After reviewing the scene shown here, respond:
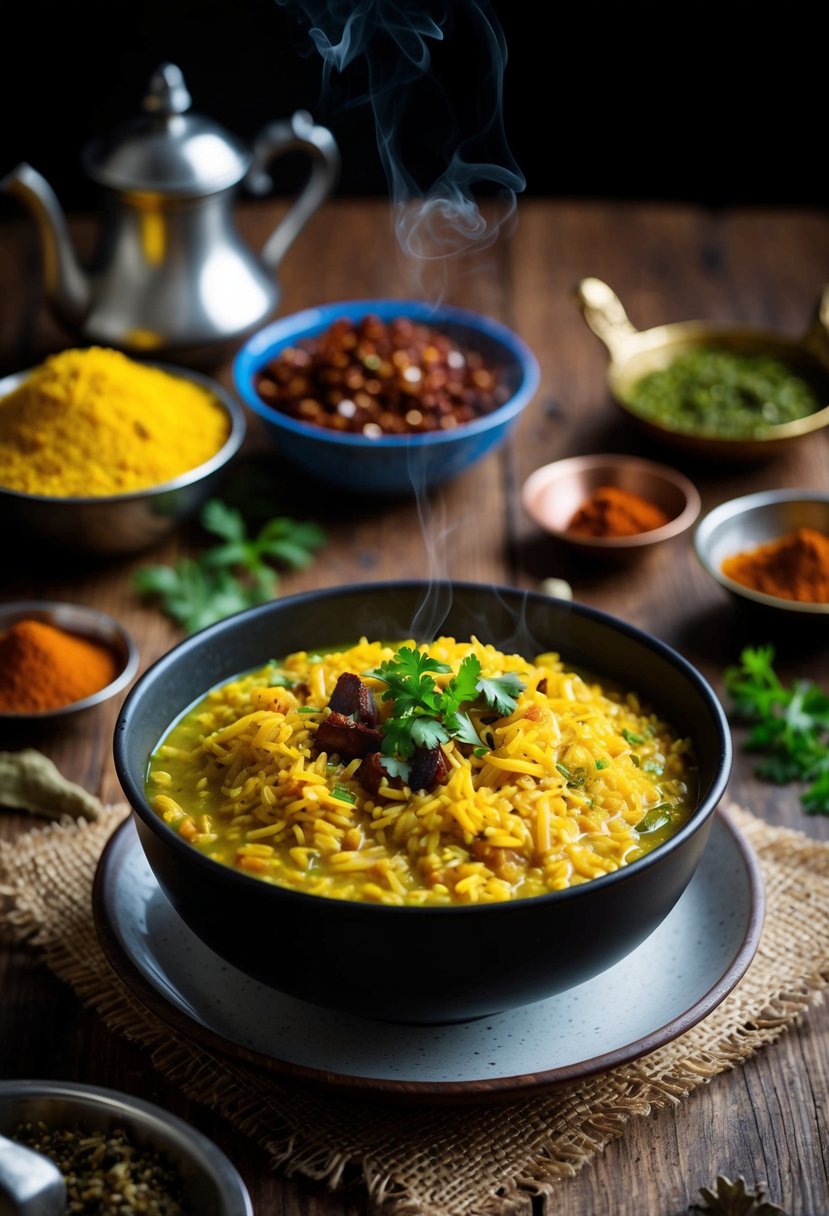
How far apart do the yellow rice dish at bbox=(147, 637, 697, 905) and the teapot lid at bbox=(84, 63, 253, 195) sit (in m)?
2.44

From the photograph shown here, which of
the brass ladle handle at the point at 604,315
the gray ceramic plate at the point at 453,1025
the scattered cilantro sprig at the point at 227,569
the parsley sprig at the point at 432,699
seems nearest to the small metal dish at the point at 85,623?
the scattered cilantro sprig at the point at 227,569

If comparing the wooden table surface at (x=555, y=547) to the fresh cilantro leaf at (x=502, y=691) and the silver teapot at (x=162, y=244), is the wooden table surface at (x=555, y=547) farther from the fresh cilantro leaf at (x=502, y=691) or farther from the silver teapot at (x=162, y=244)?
the fresh cilantro leaf at (x=502, y=691)

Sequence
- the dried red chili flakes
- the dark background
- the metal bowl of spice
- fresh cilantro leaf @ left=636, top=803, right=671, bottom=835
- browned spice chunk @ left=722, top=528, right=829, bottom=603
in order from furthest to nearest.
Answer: the dark background
the dried red chili flakes
browned spice chunk @ left=722, top=528, right=829, bottom=603
fresh cilantro leaf @ left=636, top=803, right=671, bottom=835
the metal bowl of spice

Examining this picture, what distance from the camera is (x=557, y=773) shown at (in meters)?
2.30

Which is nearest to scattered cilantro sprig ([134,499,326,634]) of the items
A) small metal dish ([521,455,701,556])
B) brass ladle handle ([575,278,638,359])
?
small metal dish ([521,455,701,556])

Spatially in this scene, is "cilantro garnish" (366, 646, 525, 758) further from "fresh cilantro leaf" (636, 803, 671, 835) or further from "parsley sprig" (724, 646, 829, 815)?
"parsley sprig" (724, 646, 829, 815)

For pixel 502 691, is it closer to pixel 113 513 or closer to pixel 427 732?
pixel 427 732

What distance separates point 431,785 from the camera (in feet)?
7.36

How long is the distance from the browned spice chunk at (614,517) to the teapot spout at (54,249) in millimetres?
1790

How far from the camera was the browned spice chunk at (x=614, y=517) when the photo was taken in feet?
13.0

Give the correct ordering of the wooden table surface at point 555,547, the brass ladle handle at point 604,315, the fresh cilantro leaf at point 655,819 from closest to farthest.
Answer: the wooden table surface at point 555,547, the fresh cilantro leaf at point 655,819, the brass ladle handle at point 604,315

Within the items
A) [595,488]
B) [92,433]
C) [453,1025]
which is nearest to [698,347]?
[595,488]

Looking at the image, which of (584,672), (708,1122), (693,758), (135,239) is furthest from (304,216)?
(708,1122)

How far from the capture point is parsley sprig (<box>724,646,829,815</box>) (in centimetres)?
321
